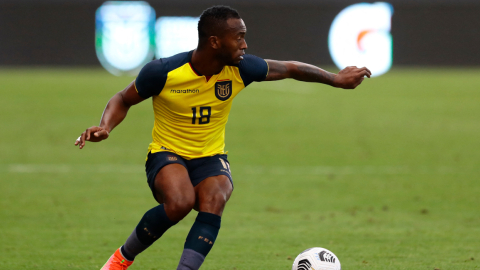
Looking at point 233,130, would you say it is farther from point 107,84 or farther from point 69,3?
point 69,3

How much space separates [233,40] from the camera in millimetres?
4848

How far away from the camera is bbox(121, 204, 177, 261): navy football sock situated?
4.83 meters

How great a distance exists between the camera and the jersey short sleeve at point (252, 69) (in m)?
5.20

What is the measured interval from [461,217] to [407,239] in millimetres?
1669

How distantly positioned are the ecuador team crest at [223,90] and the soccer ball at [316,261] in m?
Result: 1.44

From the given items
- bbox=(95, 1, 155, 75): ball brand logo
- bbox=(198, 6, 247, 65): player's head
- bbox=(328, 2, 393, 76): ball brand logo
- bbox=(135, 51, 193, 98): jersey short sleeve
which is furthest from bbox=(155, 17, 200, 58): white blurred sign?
bbox=(198, 6, 247, 65): player's head

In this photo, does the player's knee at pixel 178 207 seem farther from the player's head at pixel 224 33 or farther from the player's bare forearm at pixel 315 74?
the player's bare forearm at pixel 315 74

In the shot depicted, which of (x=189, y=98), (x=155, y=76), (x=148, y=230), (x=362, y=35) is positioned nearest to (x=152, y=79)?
(x=155, y=76)

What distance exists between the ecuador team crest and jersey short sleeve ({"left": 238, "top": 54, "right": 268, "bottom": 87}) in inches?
6.1

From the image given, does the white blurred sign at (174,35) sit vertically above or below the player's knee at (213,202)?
above

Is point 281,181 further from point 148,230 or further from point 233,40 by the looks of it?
point 233,40

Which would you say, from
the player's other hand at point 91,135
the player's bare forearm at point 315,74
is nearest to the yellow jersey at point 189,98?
the player's bare forearm at point 315,74

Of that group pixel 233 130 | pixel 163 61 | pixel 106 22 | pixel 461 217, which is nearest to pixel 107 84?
pixel 106 22

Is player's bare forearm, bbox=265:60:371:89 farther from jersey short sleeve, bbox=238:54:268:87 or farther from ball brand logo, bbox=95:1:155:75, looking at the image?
ball brand logo, bbox=95:1:155:75
